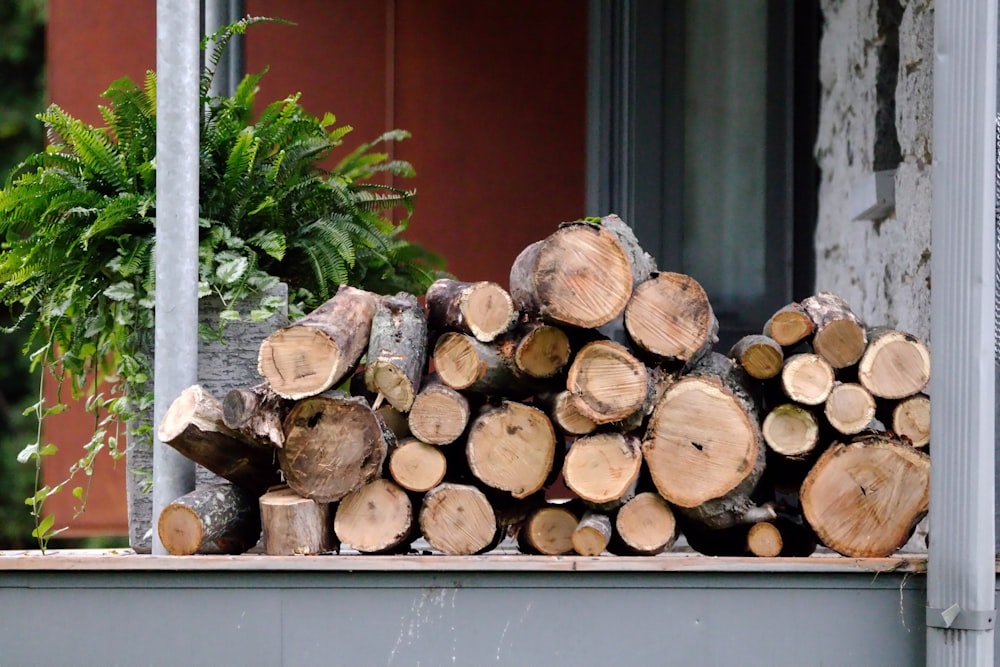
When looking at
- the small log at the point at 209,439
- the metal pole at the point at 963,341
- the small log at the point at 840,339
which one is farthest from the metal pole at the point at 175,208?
the metal pole at the point at 963,341

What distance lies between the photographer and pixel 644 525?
2.89 meters

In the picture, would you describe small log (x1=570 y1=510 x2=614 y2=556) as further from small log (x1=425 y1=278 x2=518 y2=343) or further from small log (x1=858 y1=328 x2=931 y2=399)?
small log (x1=858 y1=328 x2=931 y2=399)

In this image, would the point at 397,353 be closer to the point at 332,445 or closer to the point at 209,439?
the point at 332,445

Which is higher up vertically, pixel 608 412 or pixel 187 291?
pixel 187 291

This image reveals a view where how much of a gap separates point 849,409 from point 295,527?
4.37 feet

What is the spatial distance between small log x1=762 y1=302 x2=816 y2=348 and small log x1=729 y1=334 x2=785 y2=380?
0.15 feet

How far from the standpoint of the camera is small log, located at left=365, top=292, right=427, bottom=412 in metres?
2.86

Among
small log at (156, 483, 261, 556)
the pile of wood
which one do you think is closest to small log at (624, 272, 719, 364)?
the pile of wood

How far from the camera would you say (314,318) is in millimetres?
2834

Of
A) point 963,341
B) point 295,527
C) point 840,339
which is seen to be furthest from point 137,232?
point 963,341

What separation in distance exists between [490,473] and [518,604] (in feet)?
1.01

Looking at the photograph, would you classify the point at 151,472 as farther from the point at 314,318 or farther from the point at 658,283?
the point at 658,283

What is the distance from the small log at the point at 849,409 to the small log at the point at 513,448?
67cm

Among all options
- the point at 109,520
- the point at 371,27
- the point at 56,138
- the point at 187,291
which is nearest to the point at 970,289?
the point at 187,291
